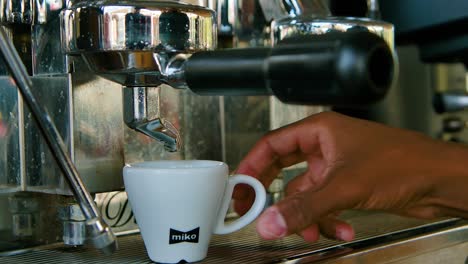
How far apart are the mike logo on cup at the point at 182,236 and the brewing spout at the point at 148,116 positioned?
7 centimetres

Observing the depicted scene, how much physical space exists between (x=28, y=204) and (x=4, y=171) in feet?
0.15

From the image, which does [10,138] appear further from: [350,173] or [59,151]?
[350,173]

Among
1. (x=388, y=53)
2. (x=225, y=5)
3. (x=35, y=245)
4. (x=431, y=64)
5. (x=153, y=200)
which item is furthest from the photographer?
(x=431, y=64)

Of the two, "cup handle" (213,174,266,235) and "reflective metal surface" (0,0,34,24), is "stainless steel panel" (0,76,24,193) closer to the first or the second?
"reflective metal surface" (0,0,34,24)

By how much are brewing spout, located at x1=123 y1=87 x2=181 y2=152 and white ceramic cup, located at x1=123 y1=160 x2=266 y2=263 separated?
3 centimetres

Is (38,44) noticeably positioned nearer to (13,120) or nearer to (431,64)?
(13,120)

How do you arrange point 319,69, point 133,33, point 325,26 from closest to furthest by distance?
point 319,69 < point 133,33 < point 325,26

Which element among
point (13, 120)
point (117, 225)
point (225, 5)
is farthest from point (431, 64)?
point (13, 120)

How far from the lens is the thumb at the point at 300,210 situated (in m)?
0.44

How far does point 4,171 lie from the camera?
1.83 feet

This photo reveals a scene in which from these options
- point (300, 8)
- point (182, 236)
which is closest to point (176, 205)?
point (182, 236)

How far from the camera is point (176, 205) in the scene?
0.49m

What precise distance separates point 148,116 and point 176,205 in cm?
9

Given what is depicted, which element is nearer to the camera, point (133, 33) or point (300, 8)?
point (133, 33)
